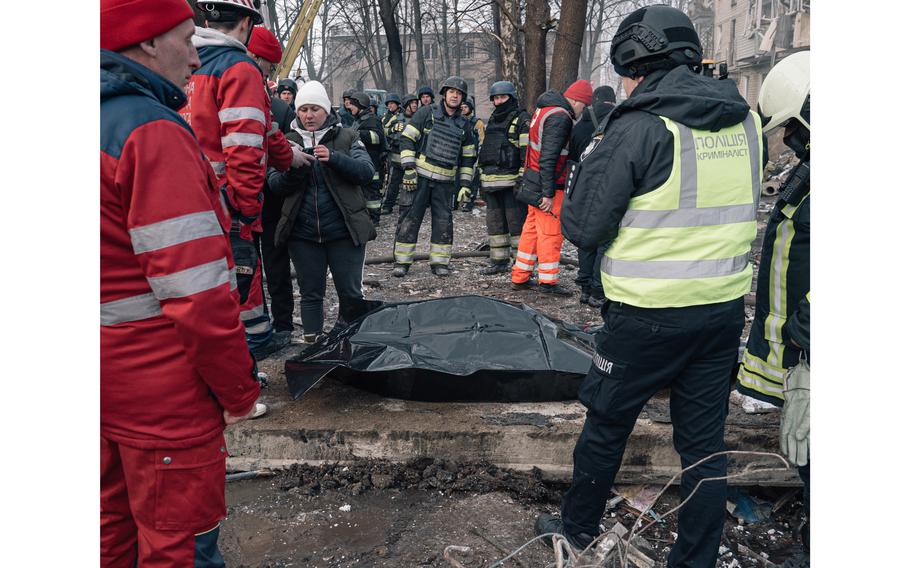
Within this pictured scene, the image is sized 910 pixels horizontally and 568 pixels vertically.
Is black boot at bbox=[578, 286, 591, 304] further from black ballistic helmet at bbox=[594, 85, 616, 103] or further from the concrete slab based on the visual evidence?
the concrete slab

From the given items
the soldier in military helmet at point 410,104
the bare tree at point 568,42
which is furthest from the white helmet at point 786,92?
the soldier in military helmet at point 410,104

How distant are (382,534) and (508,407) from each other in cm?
94

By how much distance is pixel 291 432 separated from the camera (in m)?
3.42

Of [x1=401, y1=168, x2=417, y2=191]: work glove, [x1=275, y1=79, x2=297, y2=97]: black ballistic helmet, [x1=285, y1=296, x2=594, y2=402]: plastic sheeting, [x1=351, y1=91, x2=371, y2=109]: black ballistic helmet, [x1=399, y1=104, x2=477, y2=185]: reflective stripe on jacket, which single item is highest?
[x1=275, y1=79, x2=297, y2=97]: black ballistic helmet

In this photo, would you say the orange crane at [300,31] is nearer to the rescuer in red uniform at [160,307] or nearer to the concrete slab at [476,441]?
the concrete slab at [476,441]

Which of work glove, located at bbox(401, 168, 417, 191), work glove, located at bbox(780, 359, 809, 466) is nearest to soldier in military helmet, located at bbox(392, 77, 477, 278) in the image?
work glove, located at bbox(401, 168, 417, 191)

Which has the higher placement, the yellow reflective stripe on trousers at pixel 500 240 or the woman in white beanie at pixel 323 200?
the woman in white beanie at pixel 323 200

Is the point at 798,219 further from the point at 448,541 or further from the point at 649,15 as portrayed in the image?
the point at 448,541

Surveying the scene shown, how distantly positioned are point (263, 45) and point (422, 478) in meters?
Answer: 2.86

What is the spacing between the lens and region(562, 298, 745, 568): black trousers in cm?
243

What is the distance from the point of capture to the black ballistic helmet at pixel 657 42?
2414mm

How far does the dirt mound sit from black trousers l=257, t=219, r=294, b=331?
1.81 meters

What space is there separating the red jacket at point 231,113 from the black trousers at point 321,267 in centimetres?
103

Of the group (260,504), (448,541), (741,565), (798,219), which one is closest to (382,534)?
(448,541)
